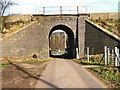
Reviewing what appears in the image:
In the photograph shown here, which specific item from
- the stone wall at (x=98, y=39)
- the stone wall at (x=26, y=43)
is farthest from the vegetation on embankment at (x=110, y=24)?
the stone wall at (x=26, y=43)

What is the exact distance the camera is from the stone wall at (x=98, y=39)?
1496 cm

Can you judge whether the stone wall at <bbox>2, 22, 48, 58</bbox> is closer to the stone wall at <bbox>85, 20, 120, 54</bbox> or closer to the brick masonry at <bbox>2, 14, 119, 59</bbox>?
the brick masonry at <bbox>2, 14, 119, 59</bbox>

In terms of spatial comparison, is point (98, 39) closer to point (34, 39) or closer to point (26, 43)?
point (34, 39)

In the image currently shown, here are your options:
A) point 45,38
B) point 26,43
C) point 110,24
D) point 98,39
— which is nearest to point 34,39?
point 26,43

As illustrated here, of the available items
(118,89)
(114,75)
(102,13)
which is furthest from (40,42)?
(118,89)

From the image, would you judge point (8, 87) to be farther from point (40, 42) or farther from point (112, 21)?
point (112, 21)

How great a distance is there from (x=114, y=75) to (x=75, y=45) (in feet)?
42.0

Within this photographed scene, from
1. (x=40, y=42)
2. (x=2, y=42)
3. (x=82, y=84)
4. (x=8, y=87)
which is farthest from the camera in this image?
(x=40, y=42)

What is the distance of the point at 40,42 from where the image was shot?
63.1 ft

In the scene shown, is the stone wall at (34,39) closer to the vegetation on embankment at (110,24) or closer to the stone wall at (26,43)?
the stone wall at (26,43)

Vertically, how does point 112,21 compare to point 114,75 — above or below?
above

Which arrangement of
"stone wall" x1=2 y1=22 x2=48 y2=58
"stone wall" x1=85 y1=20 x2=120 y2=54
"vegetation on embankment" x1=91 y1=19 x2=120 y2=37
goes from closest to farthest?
1. "stone wall" x1=85 y1=20 x2=120 y2=54
2. "stone wall" x1=2 y1=22 x2=48 y2=58
3. "vegetation on embankment" x1=91 y1=19 x2=120 y2=37

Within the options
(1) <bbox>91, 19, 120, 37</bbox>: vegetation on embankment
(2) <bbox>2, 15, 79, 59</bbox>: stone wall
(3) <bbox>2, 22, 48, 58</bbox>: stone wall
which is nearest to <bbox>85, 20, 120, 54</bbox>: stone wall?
(1) <bbox>91, 19, 120, 37</bbox>: vegetation on embankment

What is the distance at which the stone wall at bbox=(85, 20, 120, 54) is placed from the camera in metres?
15.0
